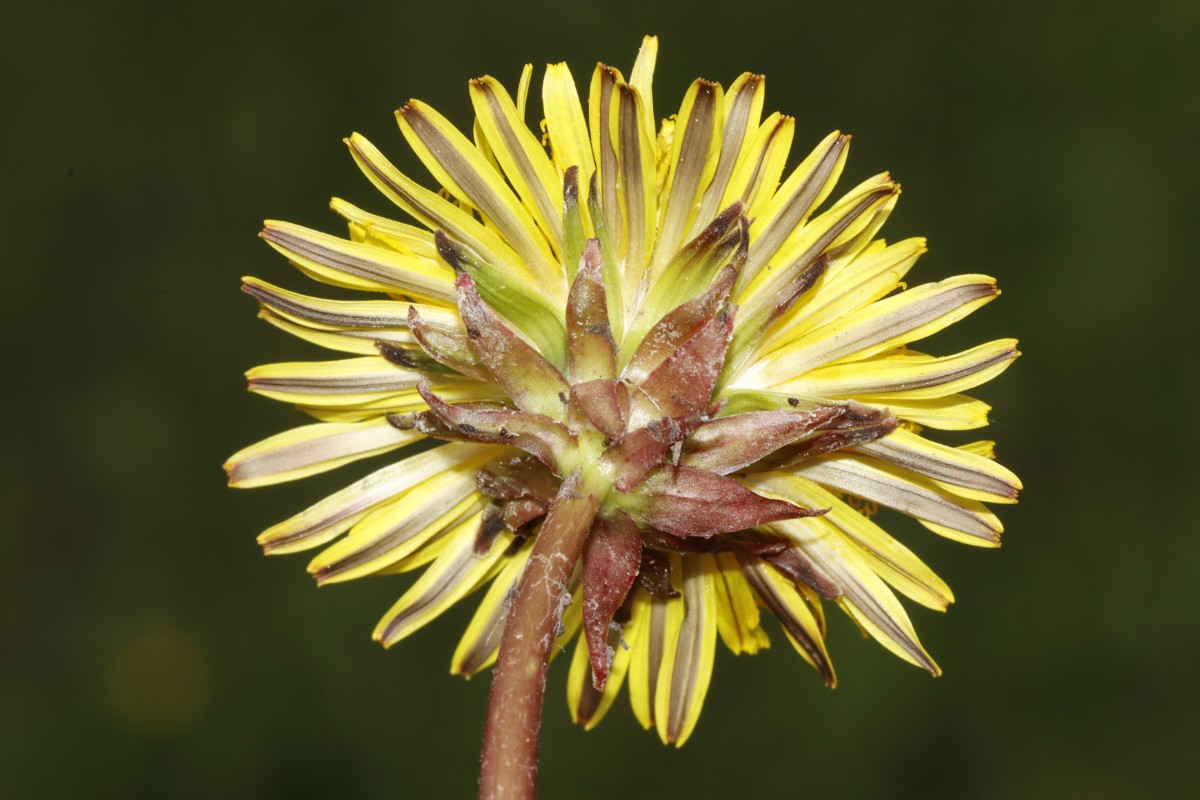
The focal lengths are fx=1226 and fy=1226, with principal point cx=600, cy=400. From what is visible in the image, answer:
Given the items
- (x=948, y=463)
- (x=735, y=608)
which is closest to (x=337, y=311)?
(x=735, y=608)

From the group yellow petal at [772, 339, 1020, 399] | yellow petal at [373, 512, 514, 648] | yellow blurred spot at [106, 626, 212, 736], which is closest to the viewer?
yellow petal at [772, 339, 1020, 399]

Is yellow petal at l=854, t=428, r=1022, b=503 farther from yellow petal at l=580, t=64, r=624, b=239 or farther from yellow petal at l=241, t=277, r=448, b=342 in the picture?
yellow petal at l=241, t=277, r=448, b=342


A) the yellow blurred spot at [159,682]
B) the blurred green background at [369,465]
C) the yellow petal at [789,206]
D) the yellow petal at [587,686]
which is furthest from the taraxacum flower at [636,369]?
the yellow blurred spot at [159,682]

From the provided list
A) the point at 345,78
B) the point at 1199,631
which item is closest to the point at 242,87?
the point at 345,78

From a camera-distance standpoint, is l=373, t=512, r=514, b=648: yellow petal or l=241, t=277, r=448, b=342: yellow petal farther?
l=373, t=512, r=514, b=648: yellow petal

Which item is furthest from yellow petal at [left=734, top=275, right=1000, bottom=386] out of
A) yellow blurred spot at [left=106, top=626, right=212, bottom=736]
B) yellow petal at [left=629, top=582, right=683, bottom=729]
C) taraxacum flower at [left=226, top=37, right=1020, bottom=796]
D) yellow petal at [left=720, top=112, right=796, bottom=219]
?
yellow blurred spot at [left=106, top=626, right=212, bottom=736]

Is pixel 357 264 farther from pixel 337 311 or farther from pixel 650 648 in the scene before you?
pixel 650 648

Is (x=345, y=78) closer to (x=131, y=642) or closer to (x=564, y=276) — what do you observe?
(x=131, y=642)
